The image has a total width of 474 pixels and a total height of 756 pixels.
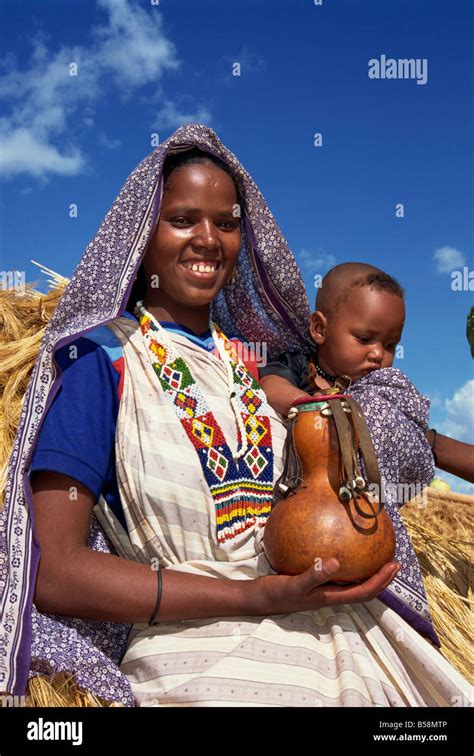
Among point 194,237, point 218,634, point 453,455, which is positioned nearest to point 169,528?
point 218,634

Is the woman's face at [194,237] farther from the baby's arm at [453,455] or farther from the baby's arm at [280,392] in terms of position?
the baby's arm at [453,455]

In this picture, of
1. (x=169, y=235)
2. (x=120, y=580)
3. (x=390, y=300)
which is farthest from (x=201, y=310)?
(x=120, y=580)

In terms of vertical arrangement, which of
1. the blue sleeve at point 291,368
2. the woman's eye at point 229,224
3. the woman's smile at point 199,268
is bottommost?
the blue sleeve at point 291,368

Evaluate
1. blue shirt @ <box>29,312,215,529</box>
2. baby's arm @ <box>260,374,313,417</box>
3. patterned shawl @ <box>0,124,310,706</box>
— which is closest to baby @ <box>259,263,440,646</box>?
baby's arm @ <box>260,374,313,417</box>

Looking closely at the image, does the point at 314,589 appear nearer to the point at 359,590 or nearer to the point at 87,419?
the point at 359,590

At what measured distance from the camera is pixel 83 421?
88.1 inches

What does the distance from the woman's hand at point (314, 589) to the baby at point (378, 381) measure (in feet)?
1.03

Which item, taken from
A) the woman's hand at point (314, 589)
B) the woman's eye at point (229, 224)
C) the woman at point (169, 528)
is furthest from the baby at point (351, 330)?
the woman's hand at point (314, 589)

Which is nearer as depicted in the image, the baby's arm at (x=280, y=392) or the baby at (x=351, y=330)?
the baby's arm at (x=280, y=392)

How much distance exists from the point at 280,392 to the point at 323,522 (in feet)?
2.45

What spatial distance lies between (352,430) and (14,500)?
99 centimetres

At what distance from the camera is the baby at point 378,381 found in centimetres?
252

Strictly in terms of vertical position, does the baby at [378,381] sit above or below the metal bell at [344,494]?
above
